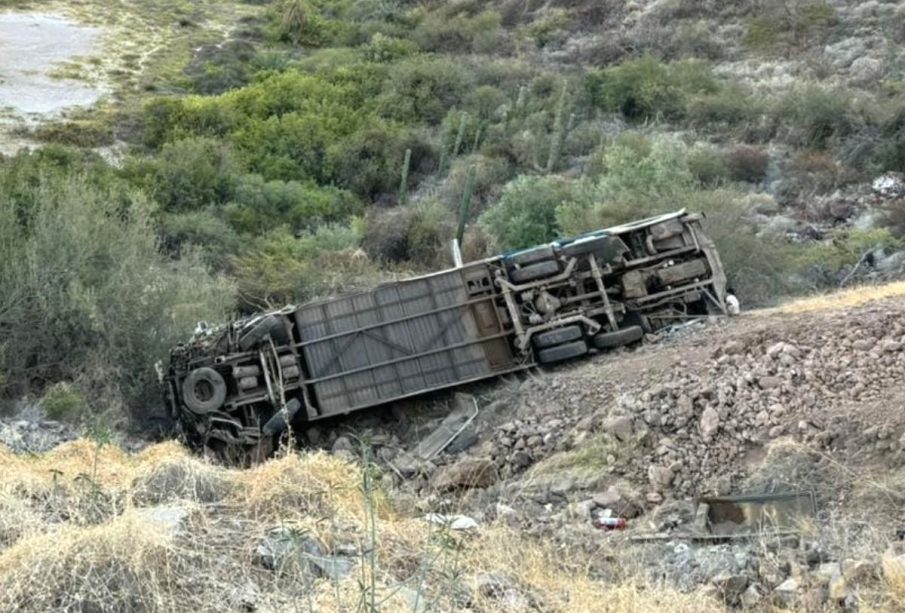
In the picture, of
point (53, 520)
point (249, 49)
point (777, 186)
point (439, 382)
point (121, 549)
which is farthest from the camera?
point (249, 49)

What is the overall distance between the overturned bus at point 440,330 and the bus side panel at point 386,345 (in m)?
0.01

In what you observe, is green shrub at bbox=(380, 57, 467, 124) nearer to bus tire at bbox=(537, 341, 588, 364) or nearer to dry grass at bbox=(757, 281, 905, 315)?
dry grass at bbox=(757, 281, 905, 315)


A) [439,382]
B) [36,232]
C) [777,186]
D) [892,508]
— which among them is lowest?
[777,186]

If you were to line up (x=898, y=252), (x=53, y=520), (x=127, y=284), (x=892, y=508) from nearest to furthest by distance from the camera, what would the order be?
(x=53, y=520)
(x=892, y=508)
(x=127, y=284)
(x=898, y=252)

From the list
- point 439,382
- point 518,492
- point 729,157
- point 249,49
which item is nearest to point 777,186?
point 729,157

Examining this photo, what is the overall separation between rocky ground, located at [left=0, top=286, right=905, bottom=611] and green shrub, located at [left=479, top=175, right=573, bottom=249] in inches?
417

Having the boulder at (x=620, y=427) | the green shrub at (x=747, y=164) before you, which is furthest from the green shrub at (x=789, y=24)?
the boulder at (x=620, y=427)

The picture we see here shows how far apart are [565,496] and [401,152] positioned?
28272 mm

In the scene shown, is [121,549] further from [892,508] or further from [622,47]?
[622,47]

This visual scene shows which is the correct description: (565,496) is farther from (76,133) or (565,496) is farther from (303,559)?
(76,133)

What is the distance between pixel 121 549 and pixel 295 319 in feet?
31.5

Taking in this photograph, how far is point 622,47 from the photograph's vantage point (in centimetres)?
4719

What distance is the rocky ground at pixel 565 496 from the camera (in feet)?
23.1

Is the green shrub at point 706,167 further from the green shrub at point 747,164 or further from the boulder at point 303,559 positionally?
the boulder at point 303,559
